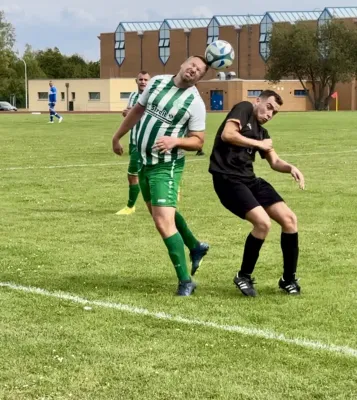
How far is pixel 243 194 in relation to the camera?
6.79 meters

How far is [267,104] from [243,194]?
0.80 meters

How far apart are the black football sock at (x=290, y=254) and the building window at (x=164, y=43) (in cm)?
11316

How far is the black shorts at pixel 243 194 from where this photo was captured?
6.79 meters

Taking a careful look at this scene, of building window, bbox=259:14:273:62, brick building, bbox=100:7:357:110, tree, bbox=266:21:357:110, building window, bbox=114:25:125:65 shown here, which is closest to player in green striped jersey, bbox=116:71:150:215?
tree, bbox=266:21:357:110

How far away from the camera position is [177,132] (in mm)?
6965

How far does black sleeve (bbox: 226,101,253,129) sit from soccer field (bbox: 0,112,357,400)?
60.6 inches

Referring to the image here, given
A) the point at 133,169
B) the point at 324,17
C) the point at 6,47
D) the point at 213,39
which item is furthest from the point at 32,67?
the point at 133,169

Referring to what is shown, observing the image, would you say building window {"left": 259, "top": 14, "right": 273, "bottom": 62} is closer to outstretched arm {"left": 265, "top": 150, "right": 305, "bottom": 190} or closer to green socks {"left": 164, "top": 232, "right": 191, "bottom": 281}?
outstretched arm {"left": 265, "top": 150, "right": 305, "bottom": 190}

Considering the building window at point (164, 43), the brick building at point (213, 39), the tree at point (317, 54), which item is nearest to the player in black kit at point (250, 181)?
the tree at point (317, 54)

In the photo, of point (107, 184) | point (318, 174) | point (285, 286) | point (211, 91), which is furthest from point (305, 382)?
point (211, 91)

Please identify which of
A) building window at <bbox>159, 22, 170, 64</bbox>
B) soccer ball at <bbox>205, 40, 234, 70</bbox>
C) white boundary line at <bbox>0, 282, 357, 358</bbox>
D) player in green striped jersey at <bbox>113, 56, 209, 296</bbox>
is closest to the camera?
white boundary line at <bbox>0, 282, 357, 358</bbox>

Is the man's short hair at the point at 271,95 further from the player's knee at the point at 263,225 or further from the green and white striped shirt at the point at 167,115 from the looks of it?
the player's knee at the point at 263,225

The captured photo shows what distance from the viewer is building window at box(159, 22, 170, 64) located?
388ft

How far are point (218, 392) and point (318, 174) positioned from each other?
514 inches
